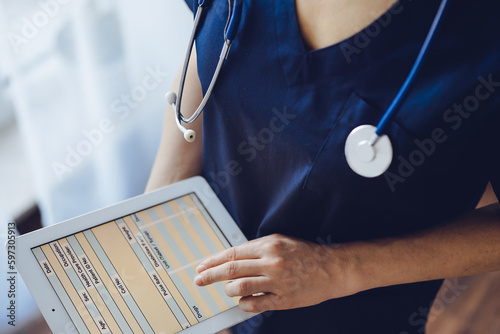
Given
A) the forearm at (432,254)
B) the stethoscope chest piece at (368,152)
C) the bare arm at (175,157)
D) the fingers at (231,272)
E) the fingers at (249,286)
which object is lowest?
the forearm at (432,254)

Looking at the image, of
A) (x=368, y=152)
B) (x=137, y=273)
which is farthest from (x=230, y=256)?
(x=368, y=152)

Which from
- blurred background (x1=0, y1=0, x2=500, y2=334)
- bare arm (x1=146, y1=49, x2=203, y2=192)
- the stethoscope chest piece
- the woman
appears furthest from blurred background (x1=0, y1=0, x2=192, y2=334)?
the stethoscope chest piece

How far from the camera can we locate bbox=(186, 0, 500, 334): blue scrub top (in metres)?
0.56

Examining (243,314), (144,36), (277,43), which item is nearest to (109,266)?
(243,314)

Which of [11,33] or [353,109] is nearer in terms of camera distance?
[353,109]

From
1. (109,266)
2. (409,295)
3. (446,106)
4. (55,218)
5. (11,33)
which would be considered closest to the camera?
(446,106)

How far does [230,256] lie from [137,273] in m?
0.13

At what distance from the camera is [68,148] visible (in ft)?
3.66

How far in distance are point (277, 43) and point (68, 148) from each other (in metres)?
0.67

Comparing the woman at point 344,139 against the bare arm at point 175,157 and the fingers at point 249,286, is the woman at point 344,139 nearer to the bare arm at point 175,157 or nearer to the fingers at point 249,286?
the fingers at point 249,286

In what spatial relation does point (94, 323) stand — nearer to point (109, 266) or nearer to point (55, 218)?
point (109, 266)

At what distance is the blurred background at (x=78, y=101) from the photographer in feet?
3.28

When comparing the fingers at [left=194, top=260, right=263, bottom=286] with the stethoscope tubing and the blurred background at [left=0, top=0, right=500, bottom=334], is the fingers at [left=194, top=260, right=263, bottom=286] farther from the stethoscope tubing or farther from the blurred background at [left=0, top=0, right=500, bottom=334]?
the blurred background at [left=0, top=0, right=500, bottom=334]

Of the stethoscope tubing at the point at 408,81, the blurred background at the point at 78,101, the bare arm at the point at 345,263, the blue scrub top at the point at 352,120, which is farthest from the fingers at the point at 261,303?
the blurred background at the point at 78,101
